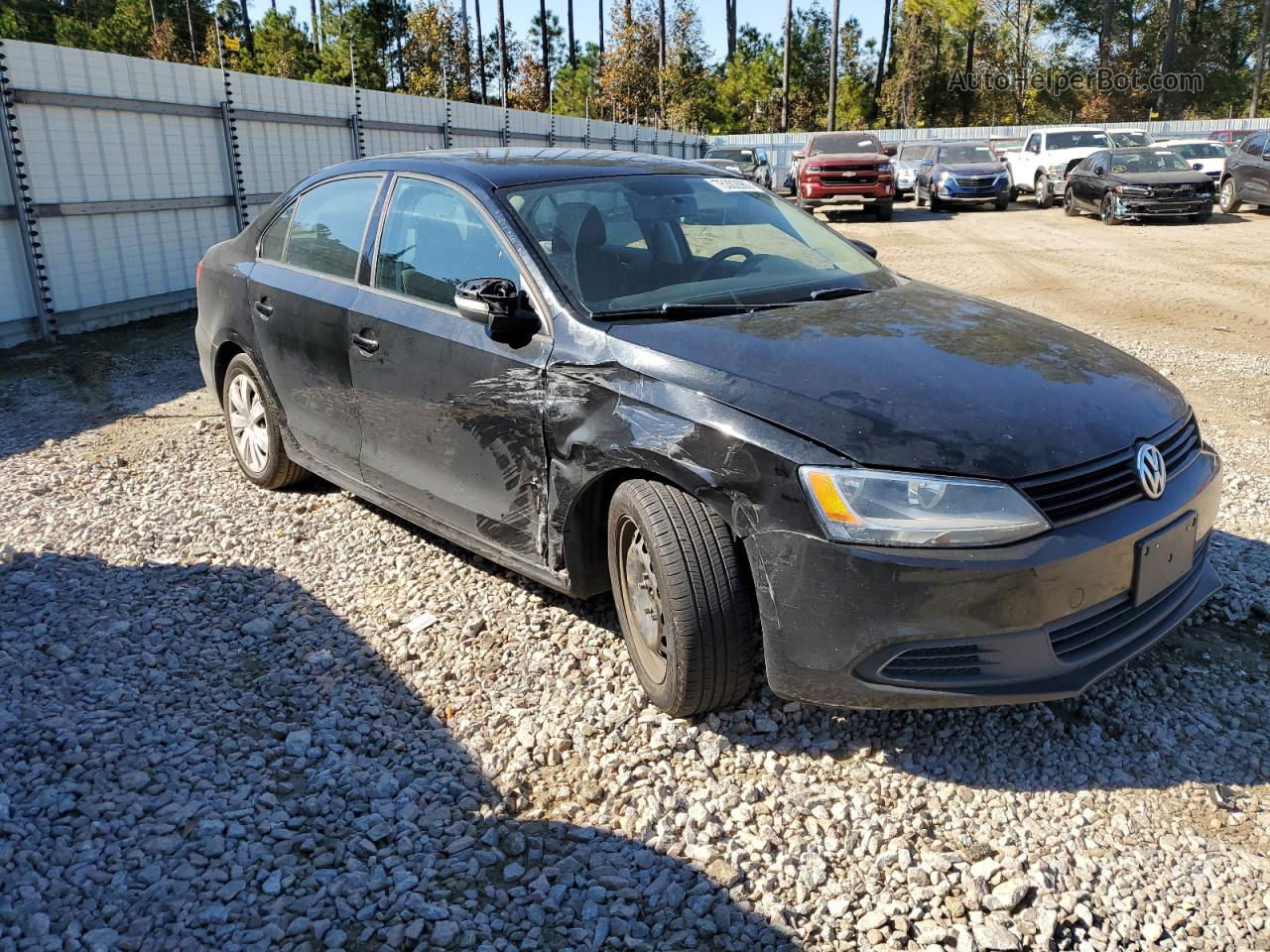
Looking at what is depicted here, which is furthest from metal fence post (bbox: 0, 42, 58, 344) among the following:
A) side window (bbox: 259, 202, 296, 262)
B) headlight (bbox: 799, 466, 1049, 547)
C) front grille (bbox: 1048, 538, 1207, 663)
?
front grille (bbox: 1048, 538, 1207, 663)

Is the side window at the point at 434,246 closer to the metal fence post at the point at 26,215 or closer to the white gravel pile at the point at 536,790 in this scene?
the white gravel pile at the point at 536,790

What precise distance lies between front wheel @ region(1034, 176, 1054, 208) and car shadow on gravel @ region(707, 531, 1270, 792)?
24.5m

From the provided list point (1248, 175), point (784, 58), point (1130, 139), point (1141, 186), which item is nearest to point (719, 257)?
point (1141, 186)

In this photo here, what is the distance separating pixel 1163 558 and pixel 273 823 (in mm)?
2583

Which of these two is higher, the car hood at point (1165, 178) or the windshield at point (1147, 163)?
the windshield at point (1147, 163)

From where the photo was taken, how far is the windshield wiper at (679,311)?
342cm

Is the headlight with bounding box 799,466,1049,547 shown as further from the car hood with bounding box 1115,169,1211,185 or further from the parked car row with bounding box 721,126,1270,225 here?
the car hood with bounding box 1115,169,1211,185

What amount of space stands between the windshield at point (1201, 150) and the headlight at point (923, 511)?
1030 inches

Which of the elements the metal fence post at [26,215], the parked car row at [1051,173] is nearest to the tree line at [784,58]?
the parked car row at [1051,173]

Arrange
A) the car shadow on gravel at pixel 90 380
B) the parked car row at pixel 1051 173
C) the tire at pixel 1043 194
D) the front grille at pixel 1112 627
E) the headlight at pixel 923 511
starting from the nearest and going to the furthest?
the headlight at pixel 923 511, the front grille at pixel 1112 627, the car shadow on gravel at pixel 90 380, the parked car row at pixel 1051 173, the tire at pixel 1043 194

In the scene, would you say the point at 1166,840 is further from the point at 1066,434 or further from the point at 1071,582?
the point at 1066,434

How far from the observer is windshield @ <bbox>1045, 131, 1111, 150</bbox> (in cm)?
2480

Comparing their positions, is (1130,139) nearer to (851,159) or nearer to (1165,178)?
(1165,178)

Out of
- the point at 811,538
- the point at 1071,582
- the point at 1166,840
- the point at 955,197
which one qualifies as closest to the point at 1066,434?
the point at 1071,582
